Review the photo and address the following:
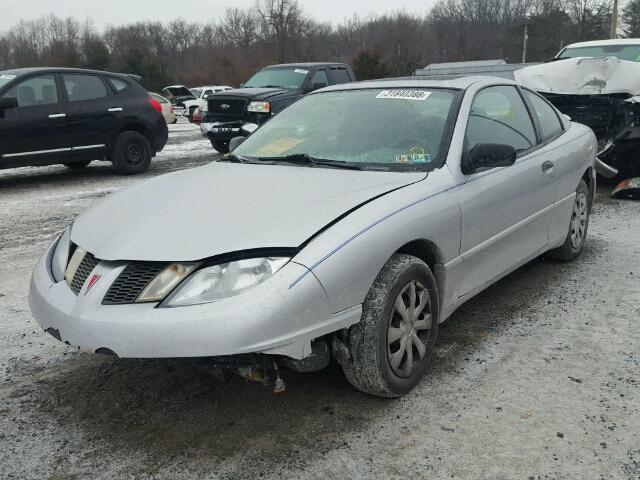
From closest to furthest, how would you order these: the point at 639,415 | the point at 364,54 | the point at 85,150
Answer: the point at 639,415
the point at 85,150
the point at 364,54

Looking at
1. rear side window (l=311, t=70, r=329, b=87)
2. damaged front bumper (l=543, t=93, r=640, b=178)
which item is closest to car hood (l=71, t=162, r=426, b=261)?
damaged front bumper (l=543, t=93, r=640, b=178)

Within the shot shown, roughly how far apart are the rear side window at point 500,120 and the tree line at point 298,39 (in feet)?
168

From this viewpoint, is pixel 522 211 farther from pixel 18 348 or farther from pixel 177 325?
pixel 18 348

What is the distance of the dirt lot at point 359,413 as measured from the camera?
2514mm

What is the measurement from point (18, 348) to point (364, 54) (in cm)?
4076

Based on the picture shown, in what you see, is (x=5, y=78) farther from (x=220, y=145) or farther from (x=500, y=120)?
(x=500, y=120)

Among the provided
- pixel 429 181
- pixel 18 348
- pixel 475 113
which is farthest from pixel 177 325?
pixel 475 113

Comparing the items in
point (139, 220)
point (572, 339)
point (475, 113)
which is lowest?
point (572, 339)

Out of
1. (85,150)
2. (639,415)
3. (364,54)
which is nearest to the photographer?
(639,415)

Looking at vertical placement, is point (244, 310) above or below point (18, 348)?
above

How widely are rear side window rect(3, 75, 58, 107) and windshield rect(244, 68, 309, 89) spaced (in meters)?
4.79

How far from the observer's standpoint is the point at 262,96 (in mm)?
12062

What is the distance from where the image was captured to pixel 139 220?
116 inches

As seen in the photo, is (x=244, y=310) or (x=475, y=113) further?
(x=475, y=113)
